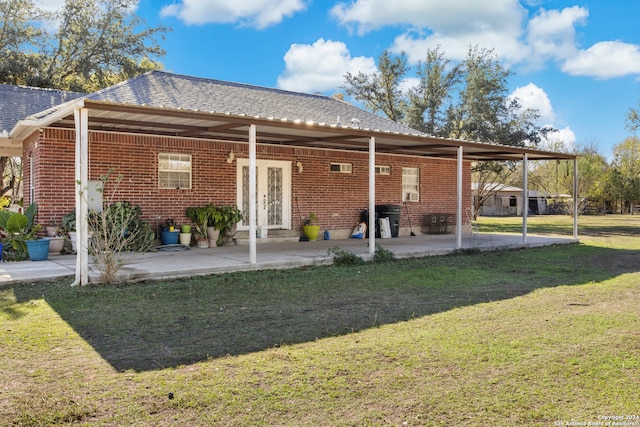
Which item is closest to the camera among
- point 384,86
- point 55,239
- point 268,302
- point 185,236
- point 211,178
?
point 268,302

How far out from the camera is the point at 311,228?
13594mm

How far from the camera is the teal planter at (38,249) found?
360 inches

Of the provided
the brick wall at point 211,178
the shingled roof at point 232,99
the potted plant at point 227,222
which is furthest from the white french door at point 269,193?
the shingled roof at point 232,99

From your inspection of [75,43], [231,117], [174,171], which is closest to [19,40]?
[75,43]

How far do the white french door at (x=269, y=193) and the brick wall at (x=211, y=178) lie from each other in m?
0.17

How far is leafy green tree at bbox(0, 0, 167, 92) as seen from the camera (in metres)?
20.5

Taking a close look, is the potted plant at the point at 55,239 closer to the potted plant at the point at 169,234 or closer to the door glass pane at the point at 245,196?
the potted plant at the point at 169,234

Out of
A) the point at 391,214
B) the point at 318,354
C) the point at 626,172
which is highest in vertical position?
the point at 626,172

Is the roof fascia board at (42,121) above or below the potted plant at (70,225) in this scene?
above

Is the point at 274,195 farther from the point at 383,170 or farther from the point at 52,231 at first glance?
the point at 52,231

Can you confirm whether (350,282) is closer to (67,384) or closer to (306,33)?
(67,384)

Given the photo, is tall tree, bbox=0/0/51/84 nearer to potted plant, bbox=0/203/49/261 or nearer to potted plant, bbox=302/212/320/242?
potted plant, bbox=0/203/49/261

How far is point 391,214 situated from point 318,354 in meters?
10.7

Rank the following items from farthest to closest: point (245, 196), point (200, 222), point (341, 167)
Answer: point (341, 167) < point (245, 196) < point (200, 222)
